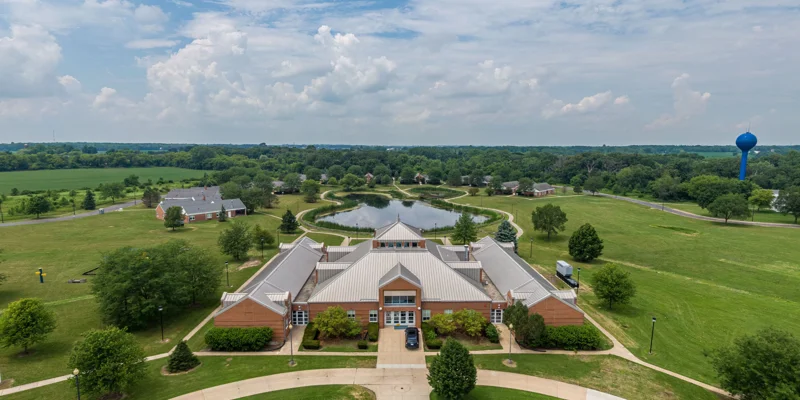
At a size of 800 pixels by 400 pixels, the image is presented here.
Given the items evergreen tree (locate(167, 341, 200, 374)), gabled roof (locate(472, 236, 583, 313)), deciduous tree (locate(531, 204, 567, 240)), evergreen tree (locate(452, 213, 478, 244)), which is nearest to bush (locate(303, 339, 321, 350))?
evergreen tree (locate(167, 341, 200, 374))

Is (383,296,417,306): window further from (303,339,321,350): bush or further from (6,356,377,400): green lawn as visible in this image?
(303,339,321,350): bush

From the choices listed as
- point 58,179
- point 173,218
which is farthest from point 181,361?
point 58,179

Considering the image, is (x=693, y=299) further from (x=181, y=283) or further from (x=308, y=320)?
(x=181, y=283)

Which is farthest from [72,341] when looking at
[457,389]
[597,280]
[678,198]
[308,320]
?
[678,198]

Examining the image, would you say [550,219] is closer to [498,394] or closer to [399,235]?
[399,235]

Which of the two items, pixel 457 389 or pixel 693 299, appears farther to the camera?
pixel 693 299

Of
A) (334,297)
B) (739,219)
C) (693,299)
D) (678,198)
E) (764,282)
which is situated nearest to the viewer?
(334,297)
